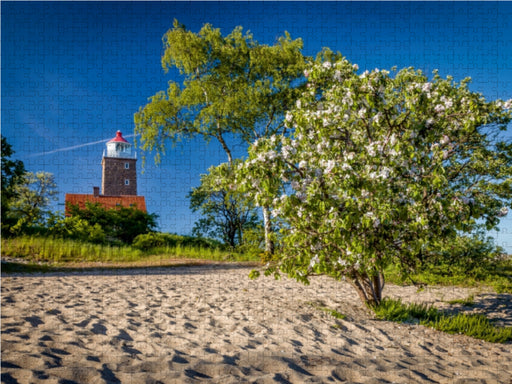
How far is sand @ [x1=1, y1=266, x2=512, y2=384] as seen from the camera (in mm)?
3799

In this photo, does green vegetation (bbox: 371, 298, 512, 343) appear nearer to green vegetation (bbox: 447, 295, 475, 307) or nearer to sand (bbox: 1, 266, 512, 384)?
sand (bbox: 1, 266, 512, 384)

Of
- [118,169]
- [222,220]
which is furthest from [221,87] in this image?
[118,169]

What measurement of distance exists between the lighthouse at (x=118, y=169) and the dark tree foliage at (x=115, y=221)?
68.3ft

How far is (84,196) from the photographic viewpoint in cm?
3186

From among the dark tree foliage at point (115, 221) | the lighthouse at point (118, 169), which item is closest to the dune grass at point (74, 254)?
the dark tree foliage at point (115, 221)

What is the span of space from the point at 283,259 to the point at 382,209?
1.97m

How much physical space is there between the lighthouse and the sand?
37.1 m

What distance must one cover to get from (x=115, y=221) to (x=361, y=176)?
19.2 meters

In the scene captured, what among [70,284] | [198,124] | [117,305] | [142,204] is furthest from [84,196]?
[117,305]

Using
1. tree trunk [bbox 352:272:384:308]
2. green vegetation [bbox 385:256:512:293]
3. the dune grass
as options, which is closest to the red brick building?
the dune grass

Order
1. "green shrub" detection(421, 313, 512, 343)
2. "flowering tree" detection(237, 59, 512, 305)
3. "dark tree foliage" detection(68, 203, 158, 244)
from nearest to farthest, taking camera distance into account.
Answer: "flowering tree" detection(237, 59, 512, 305) < "green shrub" detection(421, 313, 512, 343) < "dark tree foliage" detection(68, 203, 158, 244)

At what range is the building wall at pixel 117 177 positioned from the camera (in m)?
43.4

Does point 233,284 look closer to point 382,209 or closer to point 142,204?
point 382,209

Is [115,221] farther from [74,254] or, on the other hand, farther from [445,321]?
[445,321]
